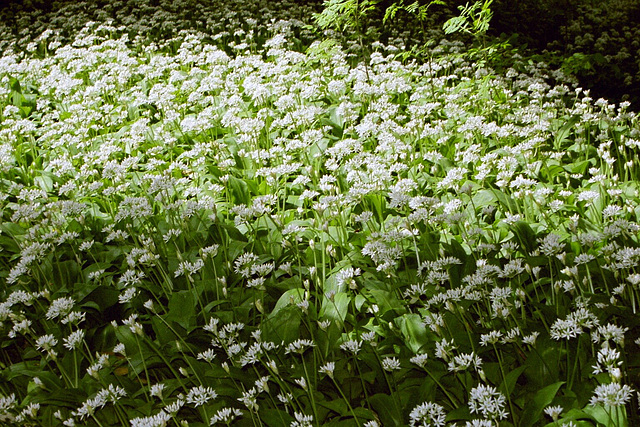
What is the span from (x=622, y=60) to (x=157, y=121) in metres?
5.51

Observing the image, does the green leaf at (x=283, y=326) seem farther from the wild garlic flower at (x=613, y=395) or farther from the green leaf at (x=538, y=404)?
the wild garlic flower at (x=613, y=395)

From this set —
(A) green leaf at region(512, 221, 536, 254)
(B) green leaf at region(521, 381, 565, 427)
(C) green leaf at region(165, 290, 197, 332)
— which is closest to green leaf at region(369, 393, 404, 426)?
(B) green leaf at region(521, 381, 565, 427)

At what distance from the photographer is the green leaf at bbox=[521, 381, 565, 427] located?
183cm

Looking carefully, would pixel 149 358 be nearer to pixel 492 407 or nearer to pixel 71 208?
pixel 71 208

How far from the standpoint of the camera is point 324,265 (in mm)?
2840

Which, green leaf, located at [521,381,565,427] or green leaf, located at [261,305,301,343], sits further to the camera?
green leaf, located at [261,305,301,343]

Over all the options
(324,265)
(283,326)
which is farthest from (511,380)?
(324,265)

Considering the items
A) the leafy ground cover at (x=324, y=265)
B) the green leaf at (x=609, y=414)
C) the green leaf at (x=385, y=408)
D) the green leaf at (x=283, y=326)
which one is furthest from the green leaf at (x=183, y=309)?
Answer: the green leaf at (x=609, y=414)

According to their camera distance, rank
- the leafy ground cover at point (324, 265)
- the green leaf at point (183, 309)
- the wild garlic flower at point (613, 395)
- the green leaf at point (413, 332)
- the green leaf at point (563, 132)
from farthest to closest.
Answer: the green leaf at point (563, 132) < the green leaf at point (183, 309) < the green leaf at point (413, 332) < the leafy ground cover at point (324, 265) < the wild garlic flower at point (613, 395)

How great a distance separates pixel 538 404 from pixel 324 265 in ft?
4.15

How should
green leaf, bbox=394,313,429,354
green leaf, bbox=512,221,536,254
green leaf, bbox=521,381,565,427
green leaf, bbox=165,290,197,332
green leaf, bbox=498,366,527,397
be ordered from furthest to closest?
green leaf, bbox=512,221,536,254, green leaf, bbox=165,290,197,332, green leaf, bbox=394,313,429,354, green leaf, bbox=498,366,527,397, green leaf, bbox=521,381,565,427

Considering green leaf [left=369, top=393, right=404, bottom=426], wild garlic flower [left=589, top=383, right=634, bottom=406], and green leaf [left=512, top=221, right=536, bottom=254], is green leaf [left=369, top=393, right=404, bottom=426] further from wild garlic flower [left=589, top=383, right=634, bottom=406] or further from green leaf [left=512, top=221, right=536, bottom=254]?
green leaf [left=512, top=221, right=536, bottom=254]

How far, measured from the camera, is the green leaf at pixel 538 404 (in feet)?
6.01

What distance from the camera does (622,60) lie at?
22.2ft
